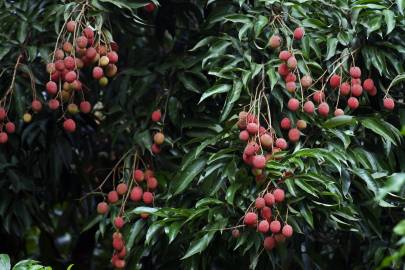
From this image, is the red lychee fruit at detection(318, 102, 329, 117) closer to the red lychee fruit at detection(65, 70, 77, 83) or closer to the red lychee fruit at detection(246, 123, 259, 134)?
the red lychee fruit at detection(246, 123, 259, 134)

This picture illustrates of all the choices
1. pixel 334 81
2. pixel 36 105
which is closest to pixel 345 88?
pixel 334 81

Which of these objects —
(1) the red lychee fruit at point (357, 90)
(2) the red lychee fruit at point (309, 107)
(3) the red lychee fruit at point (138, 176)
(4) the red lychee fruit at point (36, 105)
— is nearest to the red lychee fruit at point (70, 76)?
(4) the red lychee fruit at point (36, 105)

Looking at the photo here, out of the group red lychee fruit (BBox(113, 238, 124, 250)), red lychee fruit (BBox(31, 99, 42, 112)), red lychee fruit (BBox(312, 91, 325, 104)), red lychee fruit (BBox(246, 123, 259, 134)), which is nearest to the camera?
red lychee fruit (BBox(246, 123, 259, 134))

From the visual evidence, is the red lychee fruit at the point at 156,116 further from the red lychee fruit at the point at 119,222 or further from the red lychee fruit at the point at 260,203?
the red lychee fruit at the point at 260,203

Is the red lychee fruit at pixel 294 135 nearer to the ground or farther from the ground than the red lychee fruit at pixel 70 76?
nearer to the ground

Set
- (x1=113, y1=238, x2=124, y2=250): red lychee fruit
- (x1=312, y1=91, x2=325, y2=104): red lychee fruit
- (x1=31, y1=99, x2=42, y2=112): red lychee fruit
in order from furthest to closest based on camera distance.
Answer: (x1=31, y1=99, x2=42, y2=112): red lychee fruit, (x1=113, y1=238, x2=124, y2=250): red lychee fruit, (x1=312, y1=91, x2=325, y2=104): red lychee fruit

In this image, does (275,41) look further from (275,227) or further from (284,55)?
(275,227)

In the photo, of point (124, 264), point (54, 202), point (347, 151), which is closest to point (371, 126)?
point (347, 151)

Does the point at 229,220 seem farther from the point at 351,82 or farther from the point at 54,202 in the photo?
the point at 54,202

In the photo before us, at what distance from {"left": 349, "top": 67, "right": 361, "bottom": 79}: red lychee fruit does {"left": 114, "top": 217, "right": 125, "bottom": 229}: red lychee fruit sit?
25.4 inches

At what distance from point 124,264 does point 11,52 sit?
25.2 inches

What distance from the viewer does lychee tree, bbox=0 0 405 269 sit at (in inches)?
76.0

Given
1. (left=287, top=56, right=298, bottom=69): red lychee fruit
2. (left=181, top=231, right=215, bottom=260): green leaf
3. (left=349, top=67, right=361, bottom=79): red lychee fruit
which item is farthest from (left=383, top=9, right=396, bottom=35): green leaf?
(left=181, top=231, right=215, bottom=260): green leaf

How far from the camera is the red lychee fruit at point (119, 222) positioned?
2162mm
